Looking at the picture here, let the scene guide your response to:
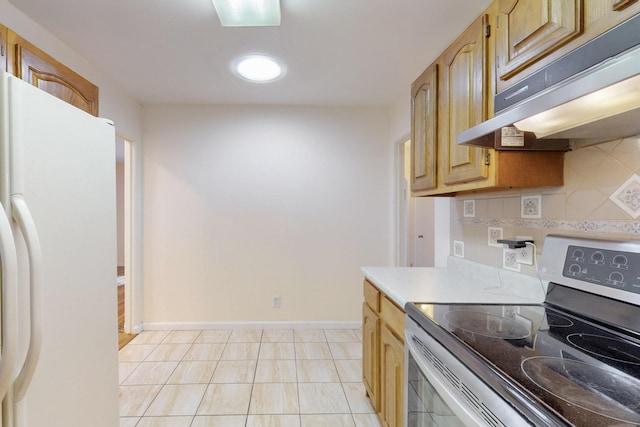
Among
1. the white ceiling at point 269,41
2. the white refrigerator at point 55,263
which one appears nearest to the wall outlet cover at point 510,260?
the white ceiling at point 269,41

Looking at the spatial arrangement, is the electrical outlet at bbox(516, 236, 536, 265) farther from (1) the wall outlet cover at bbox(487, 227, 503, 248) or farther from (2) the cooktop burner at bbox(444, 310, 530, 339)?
(2) the cooktop burner at bbox(444, 310, 530, 339)

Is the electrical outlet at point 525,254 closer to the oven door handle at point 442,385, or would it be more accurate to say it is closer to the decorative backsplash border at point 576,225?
the decorative backsplash border at point 576,225

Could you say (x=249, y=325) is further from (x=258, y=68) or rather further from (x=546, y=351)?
(x=546, y=351)

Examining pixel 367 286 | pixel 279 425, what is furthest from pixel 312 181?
pixel 279 425

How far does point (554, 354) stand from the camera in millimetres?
825

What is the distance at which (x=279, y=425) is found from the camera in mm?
1814

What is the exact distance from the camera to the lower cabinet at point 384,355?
142 cm

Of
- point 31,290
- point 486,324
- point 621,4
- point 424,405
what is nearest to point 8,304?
point 31,290

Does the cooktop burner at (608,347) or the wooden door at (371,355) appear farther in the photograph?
the wooden door at (371,355)

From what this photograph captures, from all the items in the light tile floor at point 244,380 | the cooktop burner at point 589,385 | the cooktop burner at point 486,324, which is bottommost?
the light tile floor at point 244,380

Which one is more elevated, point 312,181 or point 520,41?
point 520,41

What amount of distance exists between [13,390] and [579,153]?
206cm

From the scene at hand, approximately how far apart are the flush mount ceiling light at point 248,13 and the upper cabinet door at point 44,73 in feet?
2.76

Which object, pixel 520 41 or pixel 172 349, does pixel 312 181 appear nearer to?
pixel 172 349
